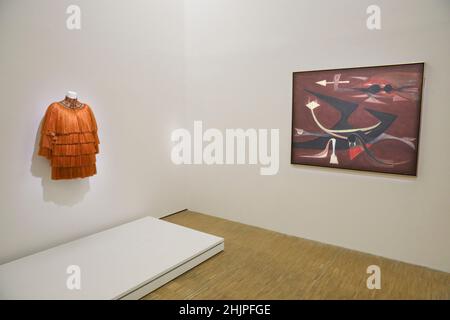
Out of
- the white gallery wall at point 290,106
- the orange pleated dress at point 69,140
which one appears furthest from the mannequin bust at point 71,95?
the white gallery wall at point 290,106

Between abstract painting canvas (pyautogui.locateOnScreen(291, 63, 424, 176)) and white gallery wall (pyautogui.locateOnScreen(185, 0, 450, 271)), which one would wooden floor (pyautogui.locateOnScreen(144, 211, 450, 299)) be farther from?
abstract painting canvas (pyautogui.locateOnScreen(291, 63, 424, 176))

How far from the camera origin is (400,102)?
2.54 m

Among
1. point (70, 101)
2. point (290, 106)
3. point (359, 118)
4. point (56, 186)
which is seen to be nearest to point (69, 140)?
point (70, 101)

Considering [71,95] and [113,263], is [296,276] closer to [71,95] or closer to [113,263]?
[113,263]

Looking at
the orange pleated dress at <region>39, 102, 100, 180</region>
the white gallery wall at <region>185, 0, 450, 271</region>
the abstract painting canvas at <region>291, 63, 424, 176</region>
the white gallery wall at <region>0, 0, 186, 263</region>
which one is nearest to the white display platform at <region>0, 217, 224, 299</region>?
the white gallery wall at <region>0, 0, 186, 263</region>

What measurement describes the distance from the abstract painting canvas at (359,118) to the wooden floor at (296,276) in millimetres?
879

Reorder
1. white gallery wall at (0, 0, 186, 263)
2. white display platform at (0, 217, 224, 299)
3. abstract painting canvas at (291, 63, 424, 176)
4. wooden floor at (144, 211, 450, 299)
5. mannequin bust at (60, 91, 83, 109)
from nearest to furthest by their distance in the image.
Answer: white display platform at (0, 217, 224, 299), wooden floor at (144, 211, 450, 299), white gallery wall at (0, 0, 186, 263), abstract painting canvas at (291, 63, 424, 176), mannequin bust at (60, 91, 83, 109)

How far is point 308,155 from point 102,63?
7.89ft

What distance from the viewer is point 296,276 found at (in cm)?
245

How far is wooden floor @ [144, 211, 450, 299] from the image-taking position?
7.23ft

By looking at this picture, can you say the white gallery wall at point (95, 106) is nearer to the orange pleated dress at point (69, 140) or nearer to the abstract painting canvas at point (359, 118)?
the orange pleated dress at point (69, 140)

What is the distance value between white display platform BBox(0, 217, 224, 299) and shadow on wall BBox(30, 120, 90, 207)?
0.43 m
